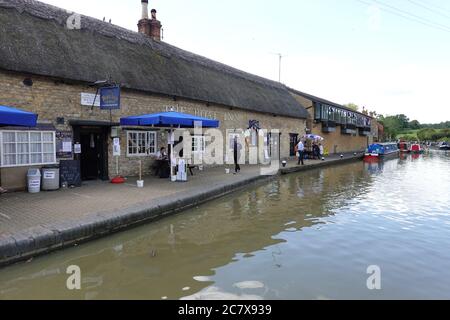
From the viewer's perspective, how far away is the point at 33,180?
32.0 ft

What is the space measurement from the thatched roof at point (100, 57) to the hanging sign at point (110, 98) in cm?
80

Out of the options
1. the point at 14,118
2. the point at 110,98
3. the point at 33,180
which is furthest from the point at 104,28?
the point at 14,118

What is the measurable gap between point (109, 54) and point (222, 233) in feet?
30.5

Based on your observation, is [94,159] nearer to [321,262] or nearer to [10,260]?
[10,260]

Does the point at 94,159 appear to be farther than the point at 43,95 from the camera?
Yes

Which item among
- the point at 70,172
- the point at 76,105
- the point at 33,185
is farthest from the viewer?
the point at 76,105

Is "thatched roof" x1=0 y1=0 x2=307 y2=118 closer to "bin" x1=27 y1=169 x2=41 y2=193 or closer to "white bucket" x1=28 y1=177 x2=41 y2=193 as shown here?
"bin" x1=27 y1=169 x2=41 y2=193

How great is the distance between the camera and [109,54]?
13.1 meters

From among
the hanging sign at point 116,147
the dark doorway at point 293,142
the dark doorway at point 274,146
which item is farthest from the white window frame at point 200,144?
the dark doorway at point 293,142

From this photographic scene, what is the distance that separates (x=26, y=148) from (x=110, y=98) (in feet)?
9.63

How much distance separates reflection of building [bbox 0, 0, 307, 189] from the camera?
9891mm

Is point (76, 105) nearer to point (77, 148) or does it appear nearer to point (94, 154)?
point (77, 148)
